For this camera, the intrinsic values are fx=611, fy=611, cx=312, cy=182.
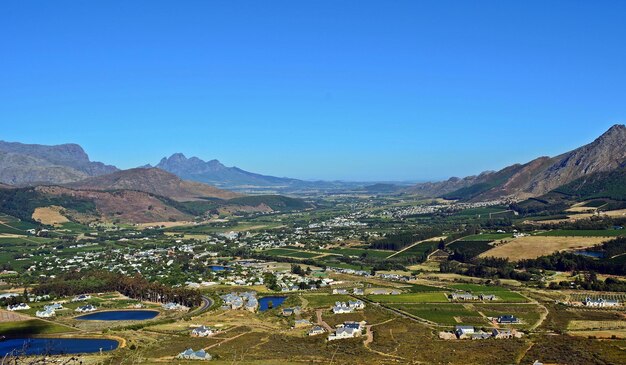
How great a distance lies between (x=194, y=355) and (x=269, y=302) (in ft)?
75.3

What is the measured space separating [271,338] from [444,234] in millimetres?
81930

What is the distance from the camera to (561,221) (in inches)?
5108

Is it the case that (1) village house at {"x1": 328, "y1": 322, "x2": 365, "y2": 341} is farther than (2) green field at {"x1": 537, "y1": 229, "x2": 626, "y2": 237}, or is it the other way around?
(2) green field at {"x1": 537, "y1": 229, "x2": 626, "y2": 237}

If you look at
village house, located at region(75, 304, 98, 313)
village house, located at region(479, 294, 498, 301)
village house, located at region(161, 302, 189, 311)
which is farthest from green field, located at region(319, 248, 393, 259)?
village house, located at region(75, 304, 98, 313)

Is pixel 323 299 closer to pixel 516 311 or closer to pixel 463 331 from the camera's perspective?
pixel 516 311

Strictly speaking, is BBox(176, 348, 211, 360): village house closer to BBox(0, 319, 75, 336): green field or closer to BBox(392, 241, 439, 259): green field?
BBox(0, 319, 75, 336): green field

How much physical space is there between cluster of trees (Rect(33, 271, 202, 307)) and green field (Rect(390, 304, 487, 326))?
2432cm

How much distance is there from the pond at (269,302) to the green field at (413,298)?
1065cm

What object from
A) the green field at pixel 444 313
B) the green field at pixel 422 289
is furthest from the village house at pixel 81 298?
the green field at pixel 422 289

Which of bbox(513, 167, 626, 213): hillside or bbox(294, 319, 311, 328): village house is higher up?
bbox(513, 167, 626, 213): hillside

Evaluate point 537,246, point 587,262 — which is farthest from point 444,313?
point 537,246

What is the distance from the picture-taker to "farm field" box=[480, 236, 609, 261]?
97.2 metres

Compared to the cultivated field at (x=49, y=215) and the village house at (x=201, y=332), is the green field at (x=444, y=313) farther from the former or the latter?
the cultivated field at (x=49, y=215)

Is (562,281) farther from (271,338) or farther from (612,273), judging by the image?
(271,338)
